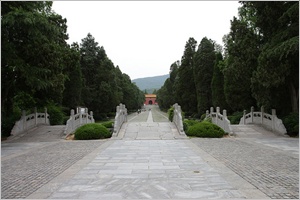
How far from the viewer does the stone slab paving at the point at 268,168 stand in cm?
567

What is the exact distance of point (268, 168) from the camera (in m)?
7.71

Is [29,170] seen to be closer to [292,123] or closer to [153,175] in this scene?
[153,175]

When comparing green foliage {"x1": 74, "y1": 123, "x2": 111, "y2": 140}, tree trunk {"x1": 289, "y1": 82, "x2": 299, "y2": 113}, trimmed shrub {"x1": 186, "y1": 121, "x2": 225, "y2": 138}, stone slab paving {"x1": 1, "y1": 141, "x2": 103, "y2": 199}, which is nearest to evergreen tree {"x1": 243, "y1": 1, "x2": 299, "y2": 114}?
tree trunk {"x1": 289, "y1": 82, "x2": 299, "y2": 113}

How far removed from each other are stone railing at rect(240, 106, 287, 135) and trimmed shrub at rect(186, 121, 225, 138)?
11.1 feet

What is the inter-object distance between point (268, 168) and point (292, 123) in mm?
9855

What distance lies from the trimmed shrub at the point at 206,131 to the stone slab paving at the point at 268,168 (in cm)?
523

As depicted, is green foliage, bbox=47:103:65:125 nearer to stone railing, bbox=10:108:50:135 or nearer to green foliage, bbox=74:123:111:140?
stone railing, bbox=10:108:50:135

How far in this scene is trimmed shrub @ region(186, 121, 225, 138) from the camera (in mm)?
16438

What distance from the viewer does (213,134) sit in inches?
647

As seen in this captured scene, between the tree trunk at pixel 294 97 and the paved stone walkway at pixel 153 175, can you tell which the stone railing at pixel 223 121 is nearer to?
the tree trunk at pixel 294 97

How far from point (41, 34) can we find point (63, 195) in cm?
964

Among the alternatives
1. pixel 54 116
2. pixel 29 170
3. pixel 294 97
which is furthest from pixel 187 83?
pixel 29 170

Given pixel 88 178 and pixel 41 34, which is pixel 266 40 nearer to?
pixel 41 34

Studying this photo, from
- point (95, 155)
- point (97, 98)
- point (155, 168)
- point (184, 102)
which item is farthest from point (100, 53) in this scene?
point (155, 168)
